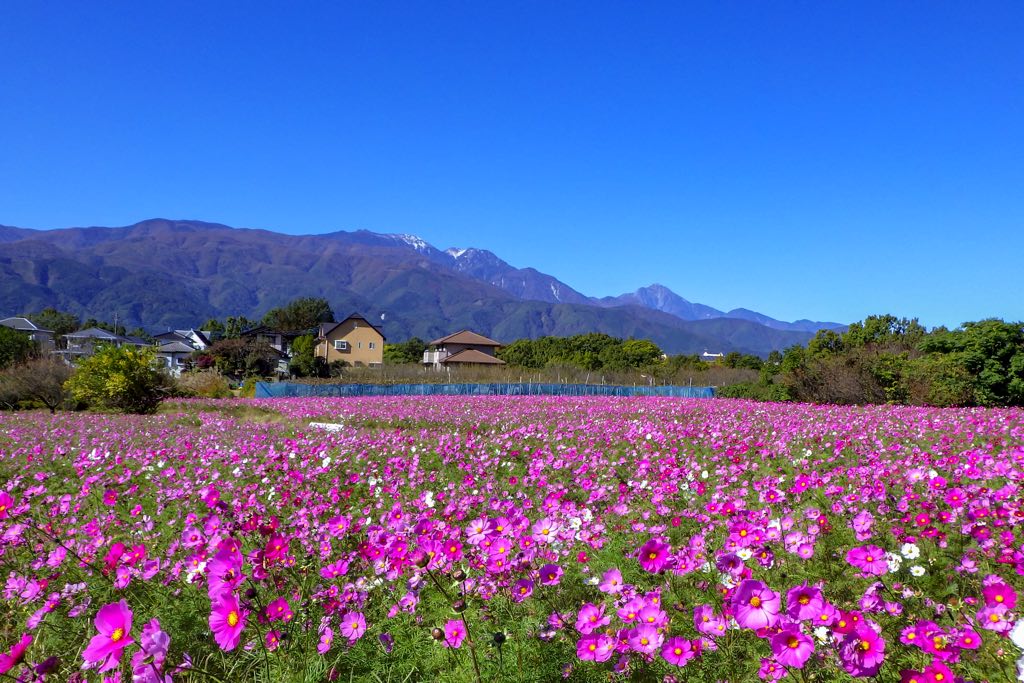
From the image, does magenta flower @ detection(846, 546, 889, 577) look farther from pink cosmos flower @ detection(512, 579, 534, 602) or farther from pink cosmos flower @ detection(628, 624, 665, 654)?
pink cosmos flower @ detection(512, 579, 534, 602)

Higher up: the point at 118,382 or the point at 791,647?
the point at 118,382

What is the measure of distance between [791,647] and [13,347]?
33.0 meters

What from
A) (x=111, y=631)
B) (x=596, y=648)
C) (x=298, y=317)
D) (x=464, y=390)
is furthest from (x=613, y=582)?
(x=298, y=317)

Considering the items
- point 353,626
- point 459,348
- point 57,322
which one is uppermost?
point 57,322

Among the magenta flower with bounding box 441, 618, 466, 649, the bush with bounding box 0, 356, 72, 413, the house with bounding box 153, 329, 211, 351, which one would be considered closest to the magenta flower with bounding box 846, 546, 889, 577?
the magenta flower with bounding box 441, 618, 466, 649

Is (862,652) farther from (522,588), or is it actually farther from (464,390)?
(464,390)

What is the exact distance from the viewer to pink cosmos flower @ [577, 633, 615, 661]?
186 cm

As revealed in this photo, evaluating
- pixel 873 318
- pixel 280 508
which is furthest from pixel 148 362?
pixel 873 318

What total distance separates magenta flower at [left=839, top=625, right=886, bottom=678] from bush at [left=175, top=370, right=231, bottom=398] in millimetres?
28053

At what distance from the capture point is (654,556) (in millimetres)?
1966

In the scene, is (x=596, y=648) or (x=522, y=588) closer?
(x=596, y=648)

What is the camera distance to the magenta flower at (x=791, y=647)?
1.45m

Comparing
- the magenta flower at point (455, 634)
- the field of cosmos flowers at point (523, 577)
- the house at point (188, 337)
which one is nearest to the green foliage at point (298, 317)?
the house at point (188, 337)

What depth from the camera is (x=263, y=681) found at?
2271 mm
